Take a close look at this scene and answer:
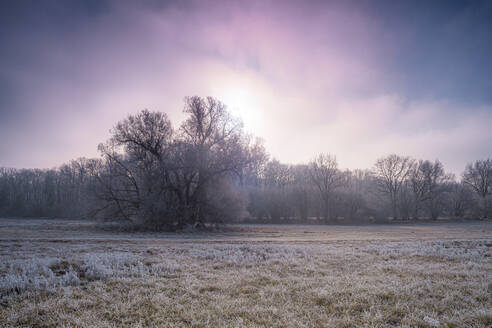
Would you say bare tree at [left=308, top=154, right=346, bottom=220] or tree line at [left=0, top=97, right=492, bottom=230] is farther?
bare tree at [left=308, top=154, right=346, bottom=220]

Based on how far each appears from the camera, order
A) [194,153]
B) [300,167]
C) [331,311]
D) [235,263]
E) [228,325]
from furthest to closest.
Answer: [300,167] < [194,153] < [235,263] < [331,311] < [228,325]

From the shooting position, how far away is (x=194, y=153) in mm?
28250

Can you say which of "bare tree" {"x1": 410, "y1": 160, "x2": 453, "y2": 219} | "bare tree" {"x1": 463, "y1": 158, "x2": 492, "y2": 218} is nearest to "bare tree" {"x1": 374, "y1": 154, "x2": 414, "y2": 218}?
"bare tree" {"x1": 410, "y1": 160, "x2": 453, "y2": 219}

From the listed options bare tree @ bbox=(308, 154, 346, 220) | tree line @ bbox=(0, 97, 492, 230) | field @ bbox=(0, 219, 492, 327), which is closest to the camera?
field @ bbox=(0, 219, 492, 327)

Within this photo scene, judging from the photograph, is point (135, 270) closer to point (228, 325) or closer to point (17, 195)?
point (228, 325)

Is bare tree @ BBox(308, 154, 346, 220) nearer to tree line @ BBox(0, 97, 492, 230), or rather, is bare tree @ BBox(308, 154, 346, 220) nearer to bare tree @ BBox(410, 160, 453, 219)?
tree line @ BBox(0, 97, 492, 230)

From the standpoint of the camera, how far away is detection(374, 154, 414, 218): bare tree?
63.5 metres

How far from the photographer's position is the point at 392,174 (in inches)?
2537

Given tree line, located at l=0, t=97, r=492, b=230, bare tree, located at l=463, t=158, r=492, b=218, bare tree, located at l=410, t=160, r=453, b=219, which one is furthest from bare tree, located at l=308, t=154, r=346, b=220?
bare tree, located at l=463, t=158, r=492, b=218

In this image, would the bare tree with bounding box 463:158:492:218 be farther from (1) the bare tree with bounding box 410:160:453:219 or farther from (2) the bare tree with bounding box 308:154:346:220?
(2) the bare tree with bounding box 308:154:346:220

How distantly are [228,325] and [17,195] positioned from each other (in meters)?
92.0

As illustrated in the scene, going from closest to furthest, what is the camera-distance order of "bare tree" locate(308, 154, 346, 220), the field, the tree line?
the field → the tree line → "bare tree" locate(308, 154, 346, 220)

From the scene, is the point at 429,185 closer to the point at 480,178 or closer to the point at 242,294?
the point at 480,178

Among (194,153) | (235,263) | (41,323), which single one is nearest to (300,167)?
(194,153)
